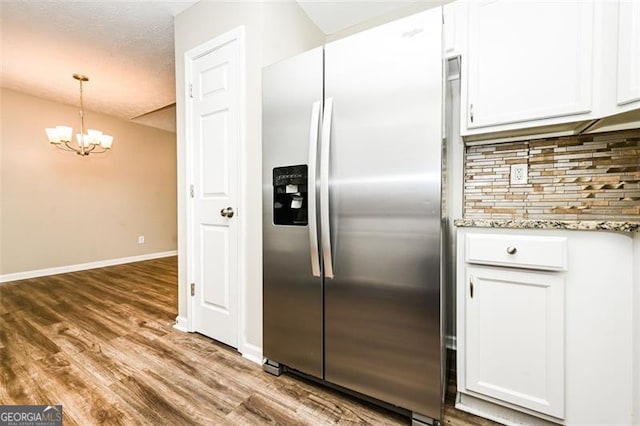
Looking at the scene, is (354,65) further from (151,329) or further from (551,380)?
(151,329)

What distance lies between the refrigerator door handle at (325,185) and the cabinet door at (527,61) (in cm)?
76

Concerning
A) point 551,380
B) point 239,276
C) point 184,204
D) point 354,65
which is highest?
point 354,65

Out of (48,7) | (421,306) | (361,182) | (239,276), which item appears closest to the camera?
(421,306)

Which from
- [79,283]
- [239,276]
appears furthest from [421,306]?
[79,283]

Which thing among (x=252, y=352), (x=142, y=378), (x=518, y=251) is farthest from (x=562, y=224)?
(x=142, y=378)

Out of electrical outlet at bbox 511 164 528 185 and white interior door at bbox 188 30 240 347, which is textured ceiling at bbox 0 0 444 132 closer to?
white interior door at bbox 188 30 240 347

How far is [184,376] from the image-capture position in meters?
1.60

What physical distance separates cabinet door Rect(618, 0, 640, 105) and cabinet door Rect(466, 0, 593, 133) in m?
0.09

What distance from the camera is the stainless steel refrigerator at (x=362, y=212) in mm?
1151

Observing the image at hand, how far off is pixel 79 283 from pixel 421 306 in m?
4.27

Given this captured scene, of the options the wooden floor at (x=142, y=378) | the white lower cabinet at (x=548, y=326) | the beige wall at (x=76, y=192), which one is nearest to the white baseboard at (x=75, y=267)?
the beige wall at (x=76, y=192)

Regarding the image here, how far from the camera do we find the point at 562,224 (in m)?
1.09

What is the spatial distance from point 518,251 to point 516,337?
0.38 metres

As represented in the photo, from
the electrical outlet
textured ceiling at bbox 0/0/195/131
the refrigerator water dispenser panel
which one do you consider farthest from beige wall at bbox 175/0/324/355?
the electrical outlet
